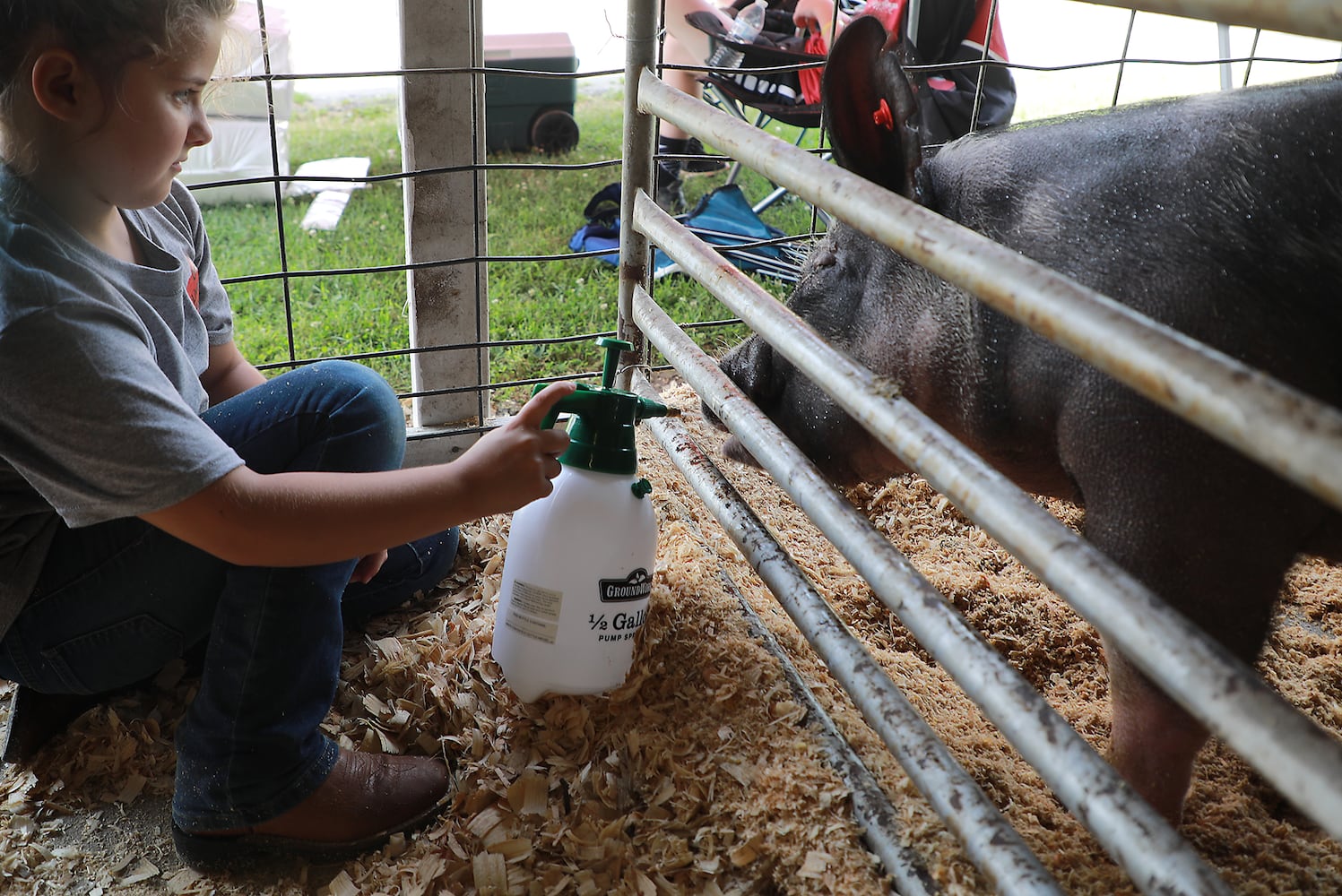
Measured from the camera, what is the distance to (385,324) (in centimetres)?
388

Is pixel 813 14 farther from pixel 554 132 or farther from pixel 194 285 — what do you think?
pixel 194 285

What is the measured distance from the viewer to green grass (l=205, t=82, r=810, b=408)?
12.3ft

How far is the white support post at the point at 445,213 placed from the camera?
8.19ft

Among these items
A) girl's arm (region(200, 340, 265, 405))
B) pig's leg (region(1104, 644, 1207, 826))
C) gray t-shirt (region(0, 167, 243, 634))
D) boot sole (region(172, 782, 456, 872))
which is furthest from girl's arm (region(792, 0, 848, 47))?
boot sole (region(172, 782, 456, 872))

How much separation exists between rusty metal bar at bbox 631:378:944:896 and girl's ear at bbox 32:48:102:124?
1169mm

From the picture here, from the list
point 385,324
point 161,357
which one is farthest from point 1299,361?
point 385,324

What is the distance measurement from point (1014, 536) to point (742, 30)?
14.6 ft

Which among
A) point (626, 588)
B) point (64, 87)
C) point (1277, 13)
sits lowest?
point (626, 588)

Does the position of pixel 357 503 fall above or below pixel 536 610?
above

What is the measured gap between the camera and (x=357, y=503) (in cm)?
145

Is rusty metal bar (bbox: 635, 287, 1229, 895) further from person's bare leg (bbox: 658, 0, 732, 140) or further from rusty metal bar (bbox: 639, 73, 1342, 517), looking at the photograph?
person's bare leg (bbox: 658, 0, 732, 140)

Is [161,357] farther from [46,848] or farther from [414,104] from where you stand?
[414,104]

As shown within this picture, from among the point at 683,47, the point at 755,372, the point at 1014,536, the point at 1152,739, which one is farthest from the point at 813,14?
the point at 1014,536

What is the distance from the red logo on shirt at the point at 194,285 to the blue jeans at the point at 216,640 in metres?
0.26
